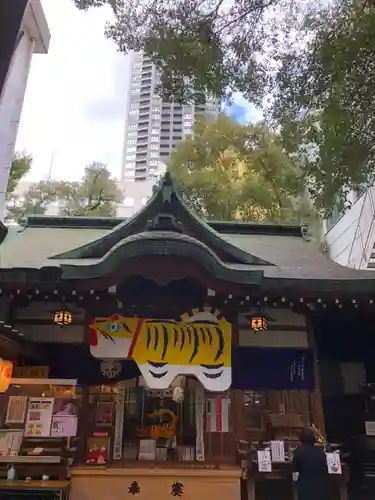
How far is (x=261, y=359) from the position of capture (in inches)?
297

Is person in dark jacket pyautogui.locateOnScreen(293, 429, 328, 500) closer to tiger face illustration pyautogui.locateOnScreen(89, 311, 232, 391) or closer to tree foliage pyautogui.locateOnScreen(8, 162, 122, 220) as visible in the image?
tiger face illustration pyautogui.locateOnScreen(89, 311, 232, 391)

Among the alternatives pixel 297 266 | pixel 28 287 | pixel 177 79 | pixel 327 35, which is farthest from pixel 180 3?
pixel 28 287

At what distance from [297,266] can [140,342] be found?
10.8 feet

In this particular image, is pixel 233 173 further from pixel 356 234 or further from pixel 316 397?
pixel 316 397

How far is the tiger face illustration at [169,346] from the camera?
22.9ft

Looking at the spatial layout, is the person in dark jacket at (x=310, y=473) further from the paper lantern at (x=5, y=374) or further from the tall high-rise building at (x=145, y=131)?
the tall high-rise building at (x=145, y=131)

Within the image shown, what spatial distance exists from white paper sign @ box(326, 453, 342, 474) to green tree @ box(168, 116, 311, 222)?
556 inches

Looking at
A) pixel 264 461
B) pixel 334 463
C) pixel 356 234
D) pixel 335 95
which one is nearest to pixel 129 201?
pixel 356 234

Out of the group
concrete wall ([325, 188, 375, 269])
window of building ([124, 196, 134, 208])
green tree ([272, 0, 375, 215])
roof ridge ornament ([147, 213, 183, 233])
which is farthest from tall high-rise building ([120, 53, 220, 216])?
roof ridge ornament ([147, 213, 183, 233])

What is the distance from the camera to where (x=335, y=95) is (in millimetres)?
8172

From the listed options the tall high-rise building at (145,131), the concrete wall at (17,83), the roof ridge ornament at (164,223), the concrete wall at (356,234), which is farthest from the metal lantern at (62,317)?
the tall high-rise building at (145,131)

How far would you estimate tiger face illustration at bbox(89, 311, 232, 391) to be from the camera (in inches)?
275

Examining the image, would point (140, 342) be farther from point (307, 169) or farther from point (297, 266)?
point (307, 169)

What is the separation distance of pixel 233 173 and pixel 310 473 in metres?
17.2
